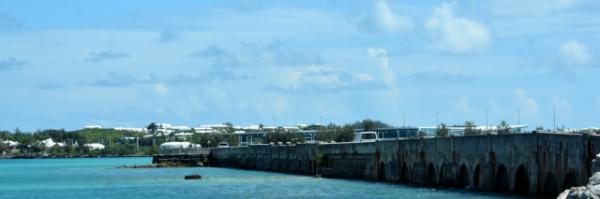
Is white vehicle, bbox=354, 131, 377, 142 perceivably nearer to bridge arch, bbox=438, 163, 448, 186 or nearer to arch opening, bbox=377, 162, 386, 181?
arch opening, bbox=377, 162, 386, 181

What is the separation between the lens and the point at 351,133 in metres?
177

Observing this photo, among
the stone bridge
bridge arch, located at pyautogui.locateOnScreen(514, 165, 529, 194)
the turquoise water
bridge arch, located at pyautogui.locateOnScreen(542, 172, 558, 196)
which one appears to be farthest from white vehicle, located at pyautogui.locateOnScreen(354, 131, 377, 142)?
bridge arch, located at pyautogui.locateOnScreen(542, 172, 558, 196)

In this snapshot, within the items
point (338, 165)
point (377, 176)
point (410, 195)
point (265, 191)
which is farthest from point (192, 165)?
point (410, 195)

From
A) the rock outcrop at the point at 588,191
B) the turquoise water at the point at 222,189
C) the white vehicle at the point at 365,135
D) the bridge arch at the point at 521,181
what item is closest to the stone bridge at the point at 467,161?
the bridge arch at the point at 521,181

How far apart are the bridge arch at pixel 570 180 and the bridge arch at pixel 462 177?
16.9 meters

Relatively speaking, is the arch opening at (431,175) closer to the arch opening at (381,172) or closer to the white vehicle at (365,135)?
the arch opening at (381,172)

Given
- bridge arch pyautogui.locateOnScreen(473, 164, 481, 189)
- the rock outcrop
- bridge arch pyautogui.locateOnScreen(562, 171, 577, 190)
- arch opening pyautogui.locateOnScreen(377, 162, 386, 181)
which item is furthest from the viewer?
arch opening pyautogui.locateOnScreen(377, 162, 386, 181)

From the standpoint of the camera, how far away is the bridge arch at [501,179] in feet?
205

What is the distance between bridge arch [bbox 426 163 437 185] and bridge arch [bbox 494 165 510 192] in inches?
485

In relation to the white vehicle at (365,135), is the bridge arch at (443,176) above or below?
below

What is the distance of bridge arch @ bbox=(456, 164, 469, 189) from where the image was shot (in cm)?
6956

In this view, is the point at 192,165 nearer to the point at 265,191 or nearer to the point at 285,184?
the point at 285,184

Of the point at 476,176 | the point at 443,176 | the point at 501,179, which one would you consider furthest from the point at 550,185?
the point at 443,176

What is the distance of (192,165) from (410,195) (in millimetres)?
90169
